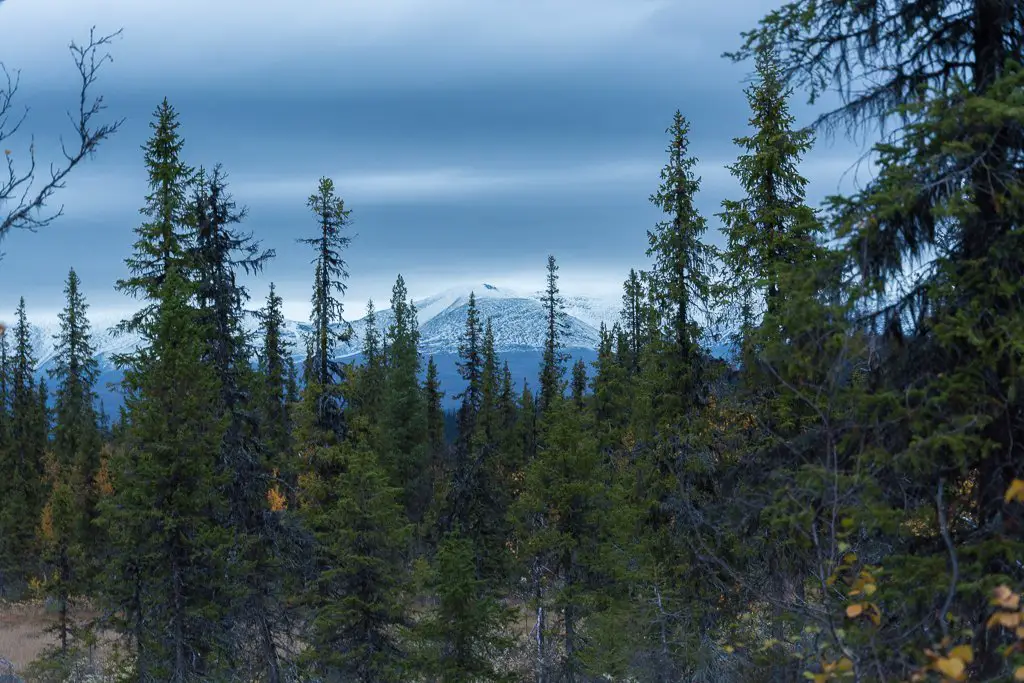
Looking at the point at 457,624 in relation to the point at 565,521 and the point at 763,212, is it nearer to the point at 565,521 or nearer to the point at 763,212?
the point at 565,521

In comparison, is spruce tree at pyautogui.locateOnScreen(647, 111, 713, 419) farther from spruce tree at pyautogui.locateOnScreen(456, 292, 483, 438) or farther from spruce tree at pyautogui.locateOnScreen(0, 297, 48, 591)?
spruce tree at pyautogui.locateOnScreen(0, 297, 48, 591)

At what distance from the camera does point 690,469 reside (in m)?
20.5

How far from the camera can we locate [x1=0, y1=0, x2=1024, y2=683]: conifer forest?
6.91 meters

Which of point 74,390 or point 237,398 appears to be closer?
point 237,398

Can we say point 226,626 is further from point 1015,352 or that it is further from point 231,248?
point 1015,352

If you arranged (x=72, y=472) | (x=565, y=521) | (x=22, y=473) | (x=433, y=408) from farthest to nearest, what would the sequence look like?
(x=433, y=408) → (x=22, y=473) → (x=72, y=472) → (x=565, y=521)

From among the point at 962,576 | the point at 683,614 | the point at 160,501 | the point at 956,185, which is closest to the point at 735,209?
the point at 683,614

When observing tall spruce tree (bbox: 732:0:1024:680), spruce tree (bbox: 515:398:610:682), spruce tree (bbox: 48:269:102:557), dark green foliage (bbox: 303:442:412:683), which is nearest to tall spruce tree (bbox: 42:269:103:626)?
spruce tree (bbox: 48:269:102:557)

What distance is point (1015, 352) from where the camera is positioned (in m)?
6.93

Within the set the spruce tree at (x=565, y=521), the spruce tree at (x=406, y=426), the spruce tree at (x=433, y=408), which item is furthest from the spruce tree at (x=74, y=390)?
the spruce tree at (x=565, y=521)

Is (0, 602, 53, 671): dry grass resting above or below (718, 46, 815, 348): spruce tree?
below

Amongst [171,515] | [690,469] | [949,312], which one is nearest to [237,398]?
[171,515]

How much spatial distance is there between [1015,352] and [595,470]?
1957 centimetres

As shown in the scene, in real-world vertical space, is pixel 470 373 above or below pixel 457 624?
above
